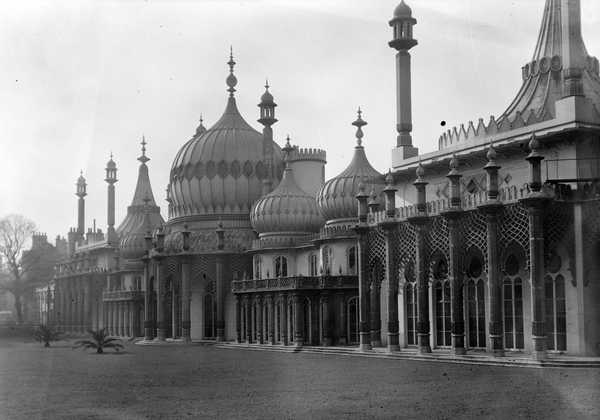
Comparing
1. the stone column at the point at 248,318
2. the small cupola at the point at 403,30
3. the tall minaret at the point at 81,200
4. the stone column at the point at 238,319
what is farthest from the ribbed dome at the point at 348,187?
the tall minaret at the point at 81,200

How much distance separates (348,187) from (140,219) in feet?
102

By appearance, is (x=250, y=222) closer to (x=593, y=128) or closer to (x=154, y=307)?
(x=154, y=307)

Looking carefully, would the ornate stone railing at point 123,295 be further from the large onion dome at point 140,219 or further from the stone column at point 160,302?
the stone column at point 160,302

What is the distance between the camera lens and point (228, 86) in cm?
6306

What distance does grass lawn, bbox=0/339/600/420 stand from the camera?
1898 centimetres

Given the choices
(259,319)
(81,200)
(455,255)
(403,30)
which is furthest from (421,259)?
(81,200)

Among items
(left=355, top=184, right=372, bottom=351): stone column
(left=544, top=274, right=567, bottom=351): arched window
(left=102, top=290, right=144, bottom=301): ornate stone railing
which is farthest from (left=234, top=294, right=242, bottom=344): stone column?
(left=544, top=274, right=567, bottom=351): arched window

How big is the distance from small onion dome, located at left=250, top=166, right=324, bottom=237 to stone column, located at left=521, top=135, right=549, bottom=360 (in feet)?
72.7

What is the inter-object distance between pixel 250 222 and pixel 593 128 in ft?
95.2

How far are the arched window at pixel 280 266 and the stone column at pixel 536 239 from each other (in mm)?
22626

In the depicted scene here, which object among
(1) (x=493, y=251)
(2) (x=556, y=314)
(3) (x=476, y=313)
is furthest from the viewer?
(3) (x=476, y=313)

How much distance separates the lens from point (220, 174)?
60.3 m

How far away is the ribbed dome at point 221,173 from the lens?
60.1 m

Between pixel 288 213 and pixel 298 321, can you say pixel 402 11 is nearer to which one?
pixel 288 213
